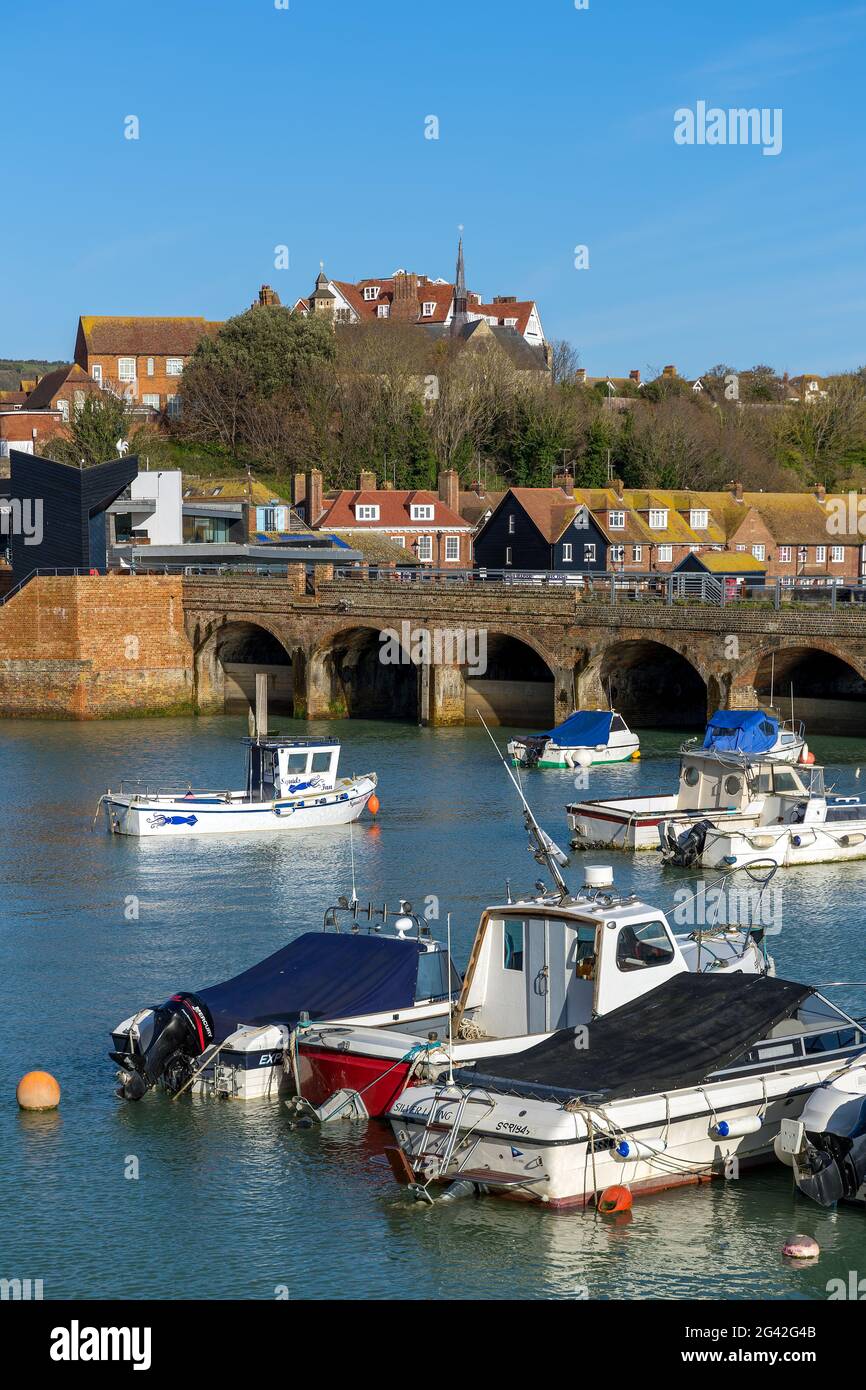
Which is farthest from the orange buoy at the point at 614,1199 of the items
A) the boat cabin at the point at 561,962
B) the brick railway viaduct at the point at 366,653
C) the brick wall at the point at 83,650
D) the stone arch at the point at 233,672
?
the brick wall at the point at 83,650

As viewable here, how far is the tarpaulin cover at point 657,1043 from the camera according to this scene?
2380 cm

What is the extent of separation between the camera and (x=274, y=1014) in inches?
1139

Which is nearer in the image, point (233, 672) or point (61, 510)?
point (61, 510)

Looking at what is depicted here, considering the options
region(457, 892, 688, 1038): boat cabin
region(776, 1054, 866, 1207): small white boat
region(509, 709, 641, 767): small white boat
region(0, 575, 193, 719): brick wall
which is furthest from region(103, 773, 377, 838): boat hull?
region(776, 1054, 866, 1207): small white boat

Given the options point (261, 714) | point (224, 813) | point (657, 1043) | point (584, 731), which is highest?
point (261, 714)

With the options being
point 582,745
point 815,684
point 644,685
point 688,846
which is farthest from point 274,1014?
point 815,684

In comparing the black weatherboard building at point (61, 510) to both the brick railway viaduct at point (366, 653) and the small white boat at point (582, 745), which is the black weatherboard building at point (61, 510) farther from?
the small white boat at point (582, 745)

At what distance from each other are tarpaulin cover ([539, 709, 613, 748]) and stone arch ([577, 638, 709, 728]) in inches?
280

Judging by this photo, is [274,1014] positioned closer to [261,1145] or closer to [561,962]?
[261,1145]

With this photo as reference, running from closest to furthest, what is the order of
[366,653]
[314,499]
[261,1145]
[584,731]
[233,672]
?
[261,1145] < [584,731] < [366,653] < [233,672] < [314,499]

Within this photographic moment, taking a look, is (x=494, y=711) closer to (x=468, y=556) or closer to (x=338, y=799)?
(x=338, y=799)

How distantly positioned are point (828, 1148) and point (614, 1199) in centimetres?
295

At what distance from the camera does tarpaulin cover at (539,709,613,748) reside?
64.5 metres

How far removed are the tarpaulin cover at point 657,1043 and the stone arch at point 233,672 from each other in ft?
184
